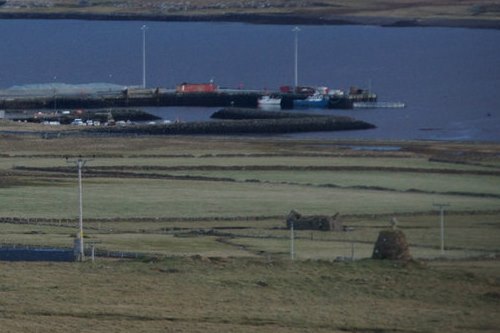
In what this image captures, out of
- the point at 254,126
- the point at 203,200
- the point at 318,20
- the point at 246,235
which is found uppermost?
the point at 318,20

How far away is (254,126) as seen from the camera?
76688 millimetres

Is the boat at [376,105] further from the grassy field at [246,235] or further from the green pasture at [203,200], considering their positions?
the green pasture at [203,200]

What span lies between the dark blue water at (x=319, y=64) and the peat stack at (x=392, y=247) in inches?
1704

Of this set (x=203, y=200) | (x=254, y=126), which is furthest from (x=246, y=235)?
(x=254, y=126)

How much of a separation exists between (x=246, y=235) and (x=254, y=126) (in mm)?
38804

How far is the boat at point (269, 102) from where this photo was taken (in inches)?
3524

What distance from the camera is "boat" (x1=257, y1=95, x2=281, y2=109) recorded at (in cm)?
8950

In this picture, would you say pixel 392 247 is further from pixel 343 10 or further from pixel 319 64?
pixel 343 10

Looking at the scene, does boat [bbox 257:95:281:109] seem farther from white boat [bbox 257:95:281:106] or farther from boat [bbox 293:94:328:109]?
A: boat [bbox 293:94:328:109]

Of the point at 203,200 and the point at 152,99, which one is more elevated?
the point at 152,99

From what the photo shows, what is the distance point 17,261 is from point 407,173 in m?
24.0

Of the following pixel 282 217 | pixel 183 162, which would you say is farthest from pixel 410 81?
pixel 282 217

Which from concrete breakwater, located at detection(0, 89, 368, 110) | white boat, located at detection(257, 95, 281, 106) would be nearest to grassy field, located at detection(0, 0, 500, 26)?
concrete breakwater, located at detection(0, 89, 368, 110)

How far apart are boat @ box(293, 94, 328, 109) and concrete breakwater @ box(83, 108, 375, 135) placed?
875 centimetres
